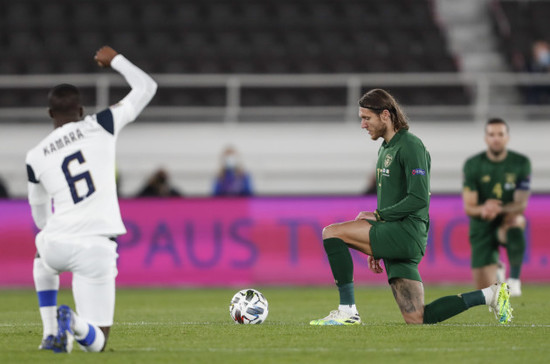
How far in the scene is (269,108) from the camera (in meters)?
19.6

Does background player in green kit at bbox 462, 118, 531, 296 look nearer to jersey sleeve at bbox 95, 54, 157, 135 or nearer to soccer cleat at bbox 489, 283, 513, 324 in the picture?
soccer cleat at bbox 489, 283, 513, 324

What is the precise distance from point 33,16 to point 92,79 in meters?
3.12

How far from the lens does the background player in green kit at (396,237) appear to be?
340 inches

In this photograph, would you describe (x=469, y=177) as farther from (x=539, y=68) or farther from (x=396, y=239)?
(x=539, y=68)

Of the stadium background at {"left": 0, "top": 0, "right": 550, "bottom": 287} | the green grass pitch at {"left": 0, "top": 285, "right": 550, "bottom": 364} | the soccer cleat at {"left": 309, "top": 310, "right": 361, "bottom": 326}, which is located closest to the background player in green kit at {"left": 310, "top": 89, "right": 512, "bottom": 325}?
the soccer cleat at {"left": 309, "top": 310, "right": 361, "bottom": 326}

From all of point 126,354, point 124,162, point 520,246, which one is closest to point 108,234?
point 126,354

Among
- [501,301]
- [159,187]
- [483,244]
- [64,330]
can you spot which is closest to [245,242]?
[159,187]

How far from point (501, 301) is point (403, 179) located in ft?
4.27

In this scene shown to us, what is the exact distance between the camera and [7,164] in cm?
1898

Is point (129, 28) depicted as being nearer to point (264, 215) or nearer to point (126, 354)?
point (264, 215)

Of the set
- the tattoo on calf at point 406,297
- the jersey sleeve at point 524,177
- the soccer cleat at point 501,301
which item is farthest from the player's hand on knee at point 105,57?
the jersey sleeve at point 524,177

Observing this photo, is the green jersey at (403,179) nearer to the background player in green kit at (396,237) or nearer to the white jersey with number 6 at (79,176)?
the background player in green kit at (396,237)

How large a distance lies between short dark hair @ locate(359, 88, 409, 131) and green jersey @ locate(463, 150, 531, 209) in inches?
156

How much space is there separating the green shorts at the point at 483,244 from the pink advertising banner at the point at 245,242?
286cm
